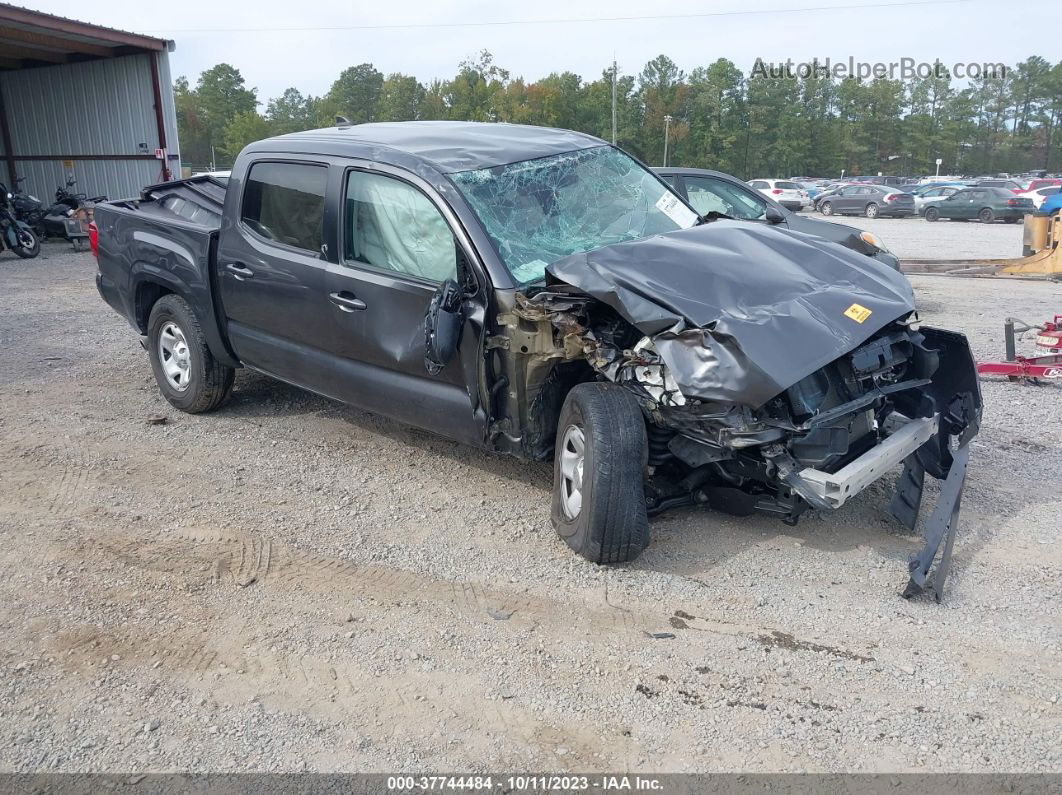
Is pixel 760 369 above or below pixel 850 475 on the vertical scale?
above

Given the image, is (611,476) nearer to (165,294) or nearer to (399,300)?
(399,300)

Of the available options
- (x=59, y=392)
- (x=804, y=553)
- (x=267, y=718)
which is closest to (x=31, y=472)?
(x=59, y=392)

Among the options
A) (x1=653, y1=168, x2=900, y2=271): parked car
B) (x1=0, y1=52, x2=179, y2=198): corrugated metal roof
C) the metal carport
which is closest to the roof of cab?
(x1=653, y1=168, x2=900, y2=271): parked car

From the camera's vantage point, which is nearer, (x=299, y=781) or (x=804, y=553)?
(x=299, y=781)

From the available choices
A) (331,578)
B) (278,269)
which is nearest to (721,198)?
(278,269)

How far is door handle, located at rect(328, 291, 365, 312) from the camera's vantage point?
16.2ft

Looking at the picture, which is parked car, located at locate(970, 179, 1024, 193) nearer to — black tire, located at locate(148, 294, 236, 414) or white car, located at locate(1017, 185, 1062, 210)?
white car, located at locate(1017, 185, 1062, 210)

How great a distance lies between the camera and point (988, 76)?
3666 inches

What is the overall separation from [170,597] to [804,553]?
9.67ft

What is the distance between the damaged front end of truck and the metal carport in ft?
53.6

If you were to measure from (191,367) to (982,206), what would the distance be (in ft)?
98.9

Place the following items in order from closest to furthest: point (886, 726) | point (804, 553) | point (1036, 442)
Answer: point (886, 726)
point (804, 553)
point (1036, 442)

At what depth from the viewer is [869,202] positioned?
34938 millimetres

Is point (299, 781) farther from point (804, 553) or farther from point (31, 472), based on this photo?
point (31, 472)
